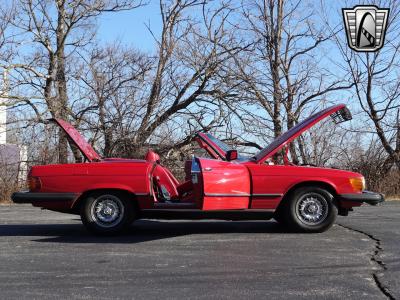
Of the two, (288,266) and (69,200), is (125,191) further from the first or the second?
(288,266)

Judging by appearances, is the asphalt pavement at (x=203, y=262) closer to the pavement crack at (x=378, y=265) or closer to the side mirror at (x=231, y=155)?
the pavement crack at (x=378, y=265)

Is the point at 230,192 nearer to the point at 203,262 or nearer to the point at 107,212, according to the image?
the point at 203,262

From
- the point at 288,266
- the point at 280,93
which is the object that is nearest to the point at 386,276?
the point at 288,266

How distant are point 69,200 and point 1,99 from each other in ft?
39.1

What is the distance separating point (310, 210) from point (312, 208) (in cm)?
5

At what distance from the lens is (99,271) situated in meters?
5.83

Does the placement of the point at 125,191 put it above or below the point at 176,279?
above

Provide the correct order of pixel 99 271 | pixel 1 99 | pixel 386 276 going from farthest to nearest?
pixel 1 99 → pixel 99 271 → pixel 386 276

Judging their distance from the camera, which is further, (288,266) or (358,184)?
(358,184)

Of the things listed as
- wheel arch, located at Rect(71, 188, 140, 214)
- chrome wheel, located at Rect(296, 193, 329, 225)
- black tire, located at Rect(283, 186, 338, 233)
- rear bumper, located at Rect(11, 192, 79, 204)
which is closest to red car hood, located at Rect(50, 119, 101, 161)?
wheel arch, located at Rect(71, 188, 140, 214)

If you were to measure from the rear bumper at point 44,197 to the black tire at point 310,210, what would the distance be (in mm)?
3213

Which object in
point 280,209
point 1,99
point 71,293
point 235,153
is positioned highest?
point 1,99

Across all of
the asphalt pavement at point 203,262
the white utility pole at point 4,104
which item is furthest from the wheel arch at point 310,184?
the white utility pole at point 4,104

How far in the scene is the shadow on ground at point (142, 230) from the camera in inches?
313
